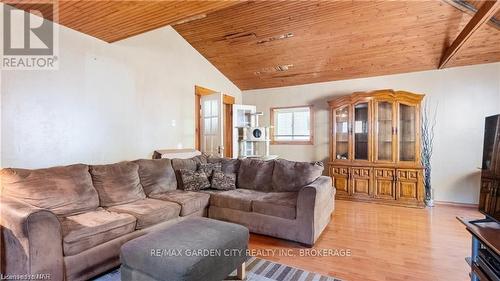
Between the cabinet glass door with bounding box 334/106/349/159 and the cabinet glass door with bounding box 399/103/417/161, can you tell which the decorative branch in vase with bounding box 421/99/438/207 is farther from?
the cabinet glass door with bounding box 334/106/349/159

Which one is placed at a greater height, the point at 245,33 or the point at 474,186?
the point at 245,33

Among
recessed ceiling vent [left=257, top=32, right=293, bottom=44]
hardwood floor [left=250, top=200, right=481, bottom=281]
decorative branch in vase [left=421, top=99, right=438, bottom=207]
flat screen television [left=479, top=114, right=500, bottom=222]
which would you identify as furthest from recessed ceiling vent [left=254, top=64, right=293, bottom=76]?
flat screen television [left=479, top=114, right=500, bottom=222]

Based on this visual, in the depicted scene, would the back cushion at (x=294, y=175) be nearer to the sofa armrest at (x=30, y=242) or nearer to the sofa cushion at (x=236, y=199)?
the sofa cushion at (x=236, y=199)

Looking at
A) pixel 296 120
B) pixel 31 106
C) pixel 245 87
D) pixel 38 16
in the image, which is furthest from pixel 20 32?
pixel 296 120

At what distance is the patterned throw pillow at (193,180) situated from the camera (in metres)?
3.49

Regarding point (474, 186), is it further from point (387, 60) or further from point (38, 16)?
point (38, 16)

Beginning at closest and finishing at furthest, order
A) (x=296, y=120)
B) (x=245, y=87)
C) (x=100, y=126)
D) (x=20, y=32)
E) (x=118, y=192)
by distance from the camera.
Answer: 1. (x=20, y=32)
2. (x=118, y=192)
3. (x=100, y=126)
4. (x=296, y=120)
5. (x=245, y=87)

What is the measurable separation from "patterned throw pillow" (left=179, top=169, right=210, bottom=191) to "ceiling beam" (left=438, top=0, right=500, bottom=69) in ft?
12.0

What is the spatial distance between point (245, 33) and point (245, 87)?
6.76ft

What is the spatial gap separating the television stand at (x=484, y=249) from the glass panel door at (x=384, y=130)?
3.08 m

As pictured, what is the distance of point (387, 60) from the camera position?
171 inches

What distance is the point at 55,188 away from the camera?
2344 mm

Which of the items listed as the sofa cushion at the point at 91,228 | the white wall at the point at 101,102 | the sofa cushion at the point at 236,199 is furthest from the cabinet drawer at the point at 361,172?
the sofa cushion at the point at 91,228

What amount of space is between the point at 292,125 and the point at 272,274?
4037 mm
